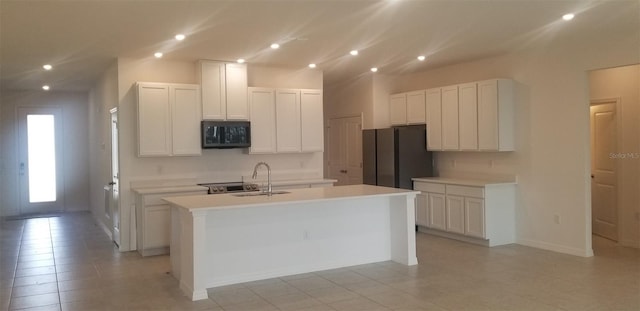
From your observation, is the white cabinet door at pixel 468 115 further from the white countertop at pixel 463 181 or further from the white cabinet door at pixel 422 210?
the white cabinet door at pixel 422 210

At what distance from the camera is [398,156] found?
7.60 metres

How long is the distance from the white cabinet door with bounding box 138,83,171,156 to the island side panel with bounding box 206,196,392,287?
2.16 metres

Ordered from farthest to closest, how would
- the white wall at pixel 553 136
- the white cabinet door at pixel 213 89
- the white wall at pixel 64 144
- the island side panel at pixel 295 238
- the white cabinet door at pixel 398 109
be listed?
the white wall at pixel 64 144 < the white cabinet door at pixel 398 109 < the white cabinet door at pixel 213 89 < the white wall at pixel 553 136 < the island side panel at pixel 295 238

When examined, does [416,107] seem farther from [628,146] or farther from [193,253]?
[193,253]

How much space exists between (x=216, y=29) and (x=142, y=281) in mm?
2723

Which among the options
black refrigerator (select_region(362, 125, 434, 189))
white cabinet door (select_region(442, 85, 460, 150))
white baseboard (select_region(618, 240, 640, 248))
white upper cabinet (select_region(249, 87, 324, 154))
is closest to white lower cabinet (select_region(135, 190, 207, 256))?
white upper cabinet (select_region(249, 87, 324, 154))

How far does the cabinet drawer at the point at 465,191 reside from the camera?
6.56 m

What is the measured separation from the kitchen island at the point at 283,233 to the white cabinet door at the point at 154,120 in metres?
1.73

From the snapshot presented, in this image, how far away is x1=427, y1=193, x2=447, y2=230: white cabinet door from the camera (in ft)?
23.5

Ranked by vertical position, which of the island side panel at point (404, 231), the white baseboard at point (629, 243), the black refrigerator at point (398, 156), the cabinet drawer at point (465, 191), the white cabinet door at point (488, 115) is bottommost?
the white baseboard at point (629, 243)

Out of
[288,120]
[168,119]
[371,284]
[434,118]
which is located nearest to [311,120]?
[288,120]

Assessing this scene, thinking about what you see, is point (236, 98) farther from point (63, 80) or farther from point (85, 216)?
point (85, 216)

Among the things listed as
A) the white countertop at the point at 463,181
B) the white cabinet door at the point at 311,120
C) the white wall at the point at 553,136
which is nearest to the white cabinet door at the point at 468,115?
the white wall at the point at 553,136

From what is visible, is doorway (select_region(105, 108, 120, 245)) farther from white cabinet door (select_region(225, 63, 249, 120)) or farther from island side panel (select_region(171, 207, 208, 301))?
island side panel (select_region(171, 207, 208, 301))
